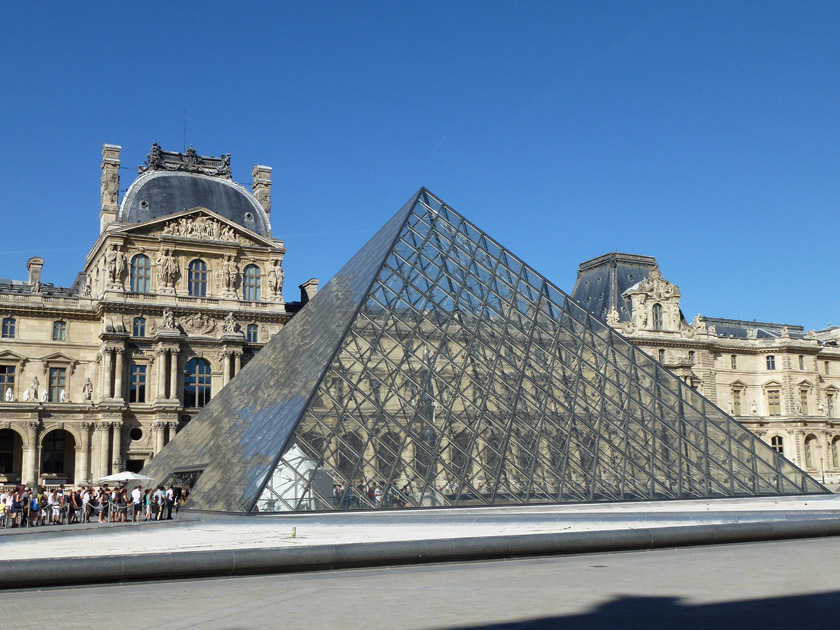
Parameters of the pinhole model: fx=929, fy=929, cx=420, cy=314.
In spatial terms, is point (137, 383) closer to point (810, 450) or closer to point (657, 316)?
point (657, 316)

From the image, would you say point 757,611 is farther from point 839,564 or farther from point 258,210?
point 258,210

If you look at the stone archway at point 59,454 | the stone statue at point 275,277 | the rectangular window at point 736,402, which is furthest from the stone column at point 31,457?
the rectangular window at point 736,402

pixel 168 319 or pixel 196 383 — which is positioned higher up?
pixel 168 319

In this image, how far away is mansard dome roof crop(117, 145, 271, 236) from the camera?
156 ft

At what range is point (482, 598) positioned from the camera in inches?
366

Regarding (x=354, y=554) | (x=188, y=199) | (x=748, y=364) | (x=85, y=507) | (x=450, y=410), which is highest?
(x=188, y=199)

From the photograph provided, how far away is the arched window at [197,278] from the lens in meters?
47.5

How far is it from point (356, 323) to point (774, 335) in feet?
167

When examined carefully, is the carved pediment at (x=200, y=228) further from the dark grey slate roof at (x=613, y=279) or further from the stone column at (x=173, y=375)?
the dark grey slate roof at (x=613, y=279)

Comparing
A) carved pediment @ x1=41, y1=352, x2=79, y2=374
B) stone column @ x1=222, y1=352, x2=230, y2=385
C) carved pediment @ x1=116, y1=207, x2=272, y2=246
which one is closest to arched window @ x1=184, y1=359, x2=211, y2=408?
stone column @ x1=222, y1=352, x2=230, y2=385

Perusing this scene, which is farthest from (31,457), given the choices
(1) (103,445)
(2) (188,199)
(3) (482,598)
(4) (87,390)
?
(3) (482,598)

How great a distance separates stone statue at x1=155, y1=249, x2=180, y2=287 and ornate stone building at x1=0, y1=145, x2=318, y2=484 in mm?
52

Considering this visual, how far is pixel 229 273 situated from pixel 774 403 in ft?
123

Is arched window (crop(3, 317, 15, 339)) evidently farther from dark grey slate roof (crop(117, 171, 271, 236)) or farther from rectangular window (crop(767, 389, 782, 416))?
rectangular window (crop(767, 389, 782, 416))
